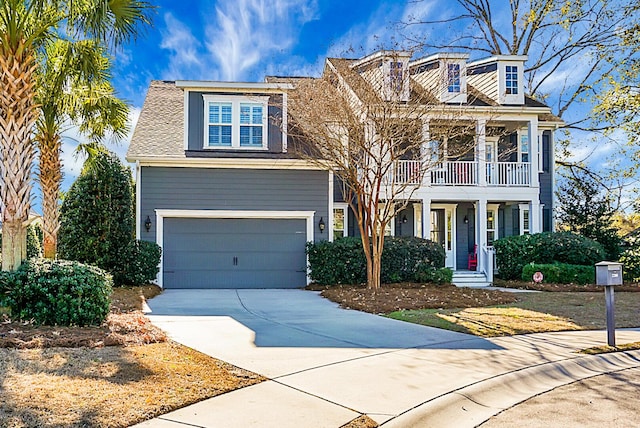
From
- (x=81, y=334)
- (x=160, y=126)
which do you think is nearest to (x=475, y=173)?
(x=160, y=126)

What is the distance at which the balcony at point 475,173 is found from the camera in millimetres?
18595

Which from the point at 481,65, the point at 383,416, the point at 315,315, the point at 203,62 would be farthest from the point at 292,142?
the point at 383,416

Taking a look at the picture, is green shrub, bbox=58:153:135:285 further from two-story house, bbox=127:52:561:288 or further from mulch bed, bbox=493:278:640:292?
mulch bed, bbox=493:278:640:292

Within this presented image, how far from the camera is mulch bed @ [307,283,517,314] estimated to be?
1137 centimetres

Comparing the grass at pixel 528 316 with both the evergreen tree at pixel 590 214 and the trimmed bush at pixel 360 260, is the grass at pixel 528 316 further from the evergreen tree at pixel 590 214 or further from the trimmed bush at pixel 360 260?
the evergreen tree at pixel 590 214

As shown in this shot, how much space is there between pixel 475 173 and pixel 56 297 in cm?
1482

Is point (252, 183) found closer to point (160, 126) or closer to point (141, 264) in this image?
point (141, 264)

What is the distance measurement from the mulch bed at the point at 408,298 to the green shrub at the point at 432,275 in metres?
0.51

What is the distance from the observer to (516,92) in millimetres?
19844

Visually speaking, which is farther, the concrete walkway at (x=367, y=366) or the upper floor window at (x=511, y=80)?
the upper floor window at (x=511, y=80)

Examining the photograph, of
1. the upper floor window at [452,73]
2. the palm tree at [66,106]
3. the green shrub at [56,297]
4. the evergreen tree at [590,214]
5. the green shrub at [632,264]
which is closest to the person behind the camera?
the green shrub at [56,297]

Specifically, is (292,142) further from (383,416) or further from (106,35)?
(383,416)

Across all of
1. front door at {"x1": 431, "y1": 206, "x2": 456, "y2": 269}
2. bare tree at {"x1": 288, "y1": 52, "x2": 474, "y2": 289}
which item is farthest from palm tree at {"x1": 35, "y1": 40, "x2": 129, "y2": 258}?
front door at {"x1": 431, "y1": 206, "x2": 456, "y2": 269}

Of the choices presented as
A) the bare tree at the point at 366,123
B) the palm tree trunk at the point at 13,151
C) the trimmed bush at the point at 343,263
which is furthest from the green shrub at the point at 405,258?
the palm tree trunk at the point at 13,151
